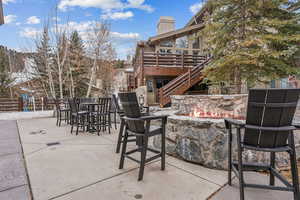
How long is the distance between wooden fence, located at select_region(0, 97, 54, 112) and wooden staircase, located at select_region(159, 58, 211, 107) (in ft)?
23.6

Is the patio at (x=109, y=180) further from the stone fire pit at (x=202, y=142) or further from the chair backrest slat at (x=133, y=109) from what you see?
the chair backrest slat at (x=133, y=109)

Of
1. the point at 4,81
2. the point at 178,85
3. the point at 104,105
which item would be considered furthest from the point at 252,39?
the point at 4,81

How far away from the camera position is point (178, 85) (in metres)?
8.95

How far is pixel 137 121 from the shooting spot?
7.40 feet

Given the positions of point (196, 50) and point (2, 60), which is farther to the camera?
point (2, 60)

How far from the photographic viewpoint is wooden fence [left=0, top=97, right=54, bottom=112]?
35.8ft

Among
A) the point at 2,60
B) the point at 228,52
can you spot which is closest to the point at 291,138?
the point at 228,52

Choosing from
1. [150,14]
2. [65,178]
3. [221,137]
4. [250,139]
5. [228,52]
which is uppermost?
[150,14]

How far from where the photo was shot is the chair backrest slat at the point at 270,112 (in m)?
1.50

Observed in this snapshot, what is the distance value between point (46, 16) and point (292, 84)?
12184mm

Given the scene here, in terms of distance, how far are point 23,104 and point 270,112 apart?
43.6ft

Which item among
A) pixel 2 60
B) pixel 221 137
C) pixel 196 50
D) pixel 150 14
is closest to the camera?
pixel 221 137

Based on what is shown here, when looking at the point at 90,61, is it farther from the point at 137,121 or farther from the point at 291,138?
the point at 291,138

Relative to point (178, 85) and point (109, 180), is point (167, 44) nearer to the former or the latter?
point (178, 85)
